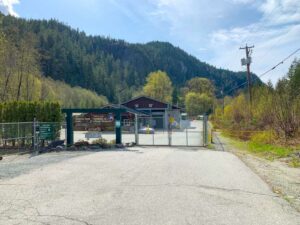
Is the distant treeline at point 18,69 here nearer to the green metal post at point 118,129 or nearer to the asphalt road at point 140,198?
the green metal post at point 118,129

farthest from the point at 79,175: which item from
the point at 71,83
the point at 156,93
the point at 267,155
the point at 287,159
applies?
the point at 71,83

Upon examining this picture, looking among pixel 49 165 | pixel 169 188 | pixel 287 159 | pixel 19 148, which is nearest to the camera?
pixel 169 188

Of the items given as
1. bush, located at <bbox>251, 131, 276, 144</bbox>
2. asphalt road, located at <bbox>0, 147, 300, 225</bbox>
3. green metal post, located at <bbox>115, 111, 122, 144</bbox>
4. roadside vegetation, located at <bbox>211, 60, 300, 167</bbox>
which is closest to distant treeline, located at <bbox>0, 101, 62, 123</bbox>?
green metal post, located at <bbox>115, 111, 122, 144</bbox>

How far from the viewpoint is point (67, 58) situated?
523 feet

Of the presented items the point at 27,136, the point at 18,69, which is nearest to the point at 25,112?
the point at 27,136

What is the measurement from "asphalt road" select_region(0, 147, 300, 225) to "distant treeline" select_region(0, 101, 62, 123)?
12.3 metres

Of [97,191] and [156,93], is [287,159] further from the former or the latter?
[156,93]

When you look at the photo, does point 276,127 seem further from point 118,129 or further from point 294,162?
point 118,129

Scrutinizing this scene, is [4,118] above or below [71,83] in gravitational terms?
below

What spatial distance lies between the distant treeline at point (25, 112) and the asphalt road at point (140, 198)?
1228cm

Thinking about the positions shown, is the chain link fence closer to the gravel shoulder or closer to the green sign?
the green sign

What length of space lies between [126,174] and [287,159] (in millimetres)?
9226

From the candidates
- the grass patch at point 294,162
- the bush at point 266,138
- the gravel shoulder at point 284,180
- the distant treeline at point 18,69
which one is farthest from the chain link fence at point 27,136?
the grass patch at point 294,162

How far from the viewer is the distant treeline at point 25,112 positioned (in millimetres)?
24734
